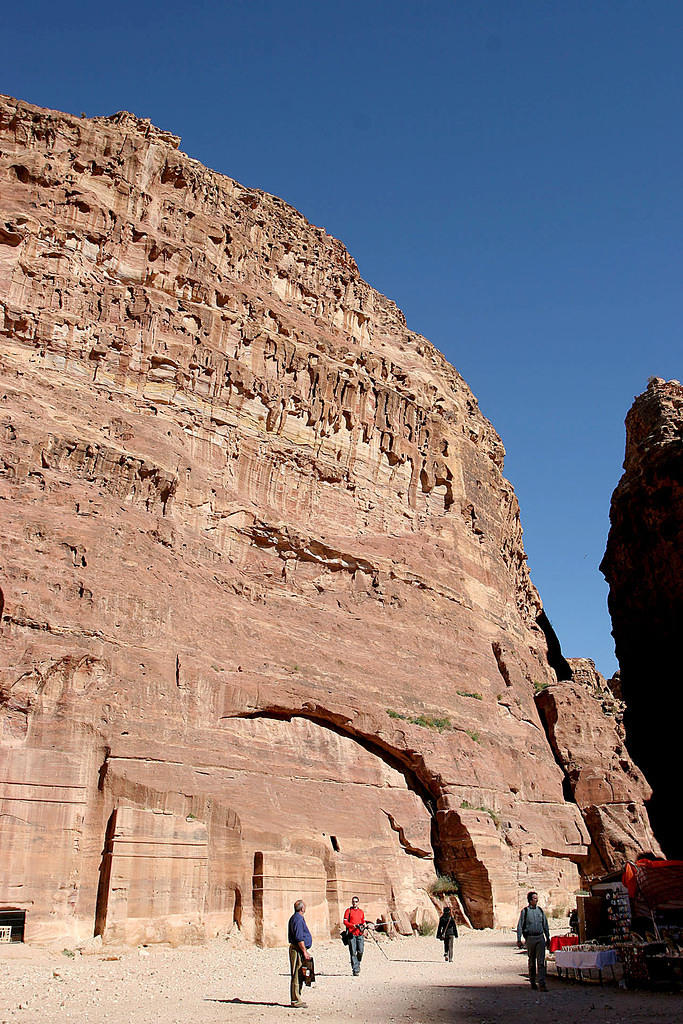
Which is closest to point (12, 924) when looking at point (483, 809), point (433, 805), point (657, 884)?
point (657, 884)

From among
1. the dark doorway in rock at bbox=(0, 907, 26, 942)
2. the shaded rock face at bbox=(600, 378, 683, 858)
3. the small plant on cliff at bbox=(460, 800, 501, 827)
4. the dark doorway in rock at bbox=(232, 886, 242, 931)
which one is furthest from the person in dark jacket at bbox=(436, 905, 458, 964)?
the shaded rock face at bbox=(600, 378, 683, 858)

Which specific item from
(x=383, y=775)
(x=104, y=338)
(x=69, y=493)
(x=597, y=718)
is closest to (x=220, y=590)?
(x=69, y=493)

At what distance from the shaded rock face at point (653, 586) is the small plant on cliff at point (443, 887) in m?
15.9

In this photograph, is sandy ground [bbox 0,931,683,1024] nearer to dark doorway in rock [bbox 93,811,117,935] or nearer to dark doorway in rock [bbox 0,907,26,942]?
dark doorway in rock [bbox 0,907,26,942]

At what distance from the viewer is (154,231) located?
2797 centimetres

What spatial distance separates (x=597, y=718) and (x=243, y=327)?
18.9 meters

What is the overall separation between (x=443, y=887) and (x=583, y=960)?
8.71m

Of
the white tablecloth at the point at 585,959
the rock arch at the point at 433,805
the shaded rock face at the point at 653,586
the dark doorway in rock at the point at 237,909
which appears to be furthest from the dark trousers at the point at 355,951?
the shaded rock face at the point at 653,586

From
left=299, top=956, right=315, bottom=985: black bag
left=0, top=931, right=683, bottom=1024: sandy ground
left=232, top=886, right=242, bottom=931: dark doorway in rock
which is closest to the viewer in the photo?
left=0, top=931, right=683, bottom=1024: sandy ground

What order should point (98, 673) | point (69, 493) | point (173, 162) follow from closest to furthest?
point (98, 673)
point (69, 493)
point (173, 162)

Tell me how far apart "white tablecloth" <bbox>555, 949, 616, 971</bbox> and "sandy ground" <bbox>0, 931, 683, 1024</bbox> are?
28cm

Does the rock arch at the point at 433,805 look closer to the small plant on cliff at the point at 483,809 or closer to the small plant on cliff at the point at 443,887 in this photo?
the small plant on cliff at the point at 443,887

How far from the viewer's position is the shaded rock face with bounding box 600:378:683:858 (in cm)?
3631

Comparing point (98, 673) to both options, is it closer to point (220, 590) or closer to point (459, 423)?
point (220, 590)
